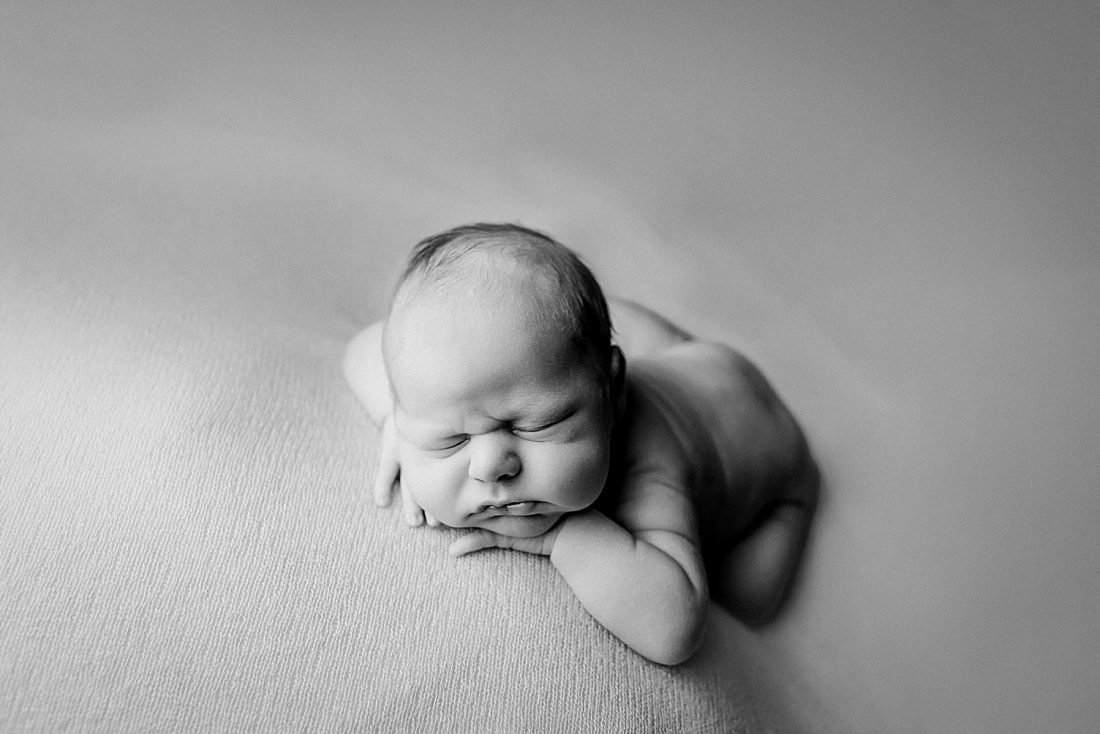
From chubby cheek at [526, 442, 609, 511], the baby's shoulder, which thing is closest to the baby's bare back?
the baby's shoulder

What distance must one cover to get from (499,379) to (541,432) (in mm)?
52

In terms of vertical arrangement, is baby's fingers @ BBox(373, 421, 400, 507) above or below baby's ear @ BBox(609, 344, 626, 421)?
below

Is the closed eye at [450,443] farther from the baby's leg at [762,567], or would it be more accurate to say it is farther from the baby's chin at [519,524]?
the baby's leg at [762,567]

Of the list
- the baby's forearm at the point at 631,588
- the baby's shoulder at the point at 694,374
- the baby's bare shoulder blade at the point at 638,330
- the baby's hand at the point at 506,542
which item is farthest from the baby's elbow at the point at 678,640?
the baby's bare shoulder blade at the point at 638,330

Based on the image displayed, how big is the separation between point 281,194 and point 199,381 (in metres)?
0.44

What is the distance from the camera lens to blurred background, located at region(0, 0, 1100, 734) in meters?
1.03

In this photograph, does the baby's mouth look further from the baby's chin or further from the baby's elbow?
the baby's elbow

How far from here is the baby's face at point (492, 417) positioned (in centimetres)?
67

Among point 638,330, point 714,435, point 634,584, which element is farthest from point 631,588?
point 638,330

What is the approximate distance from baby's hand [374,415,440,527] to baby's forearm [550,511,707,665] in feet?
0.33

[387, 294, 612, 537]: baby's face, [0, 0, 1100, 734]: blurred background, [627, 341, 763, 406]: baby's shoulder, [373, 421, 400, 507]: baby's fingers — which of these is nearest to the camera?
[387, 294, 612, 537]: baby's face

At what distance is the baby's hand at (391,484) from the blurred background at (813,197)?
253 millimetres

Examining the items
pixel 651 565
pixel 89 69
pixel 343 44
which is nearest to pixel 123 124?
pixel 89 69

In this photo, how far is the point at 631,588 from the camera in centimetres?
74
